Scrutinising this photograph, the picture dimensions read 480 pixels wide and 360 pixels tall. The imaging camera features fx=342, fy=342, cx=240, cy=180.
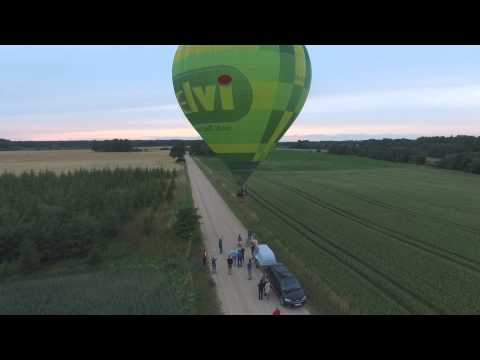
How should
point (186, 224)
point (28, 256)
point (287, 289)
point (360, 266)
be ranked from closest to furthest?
point (287, 289), point (360, 266), point (28, 256), point (186, 224)

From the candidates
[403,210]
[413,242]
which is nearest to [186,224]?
[413,242]

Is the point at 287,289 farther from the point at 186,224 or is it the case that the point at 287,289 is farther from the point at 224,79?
the point at 224,79

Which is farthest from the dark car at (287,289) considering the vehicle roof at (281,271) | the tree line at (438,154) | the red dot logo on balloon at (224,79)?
the tree line at (438,154)

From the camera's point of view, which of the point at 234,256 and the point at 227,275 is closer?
the point at 227,275

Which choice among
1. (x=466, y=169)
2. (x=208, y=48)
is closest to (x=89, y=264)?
(x=208, y=48)

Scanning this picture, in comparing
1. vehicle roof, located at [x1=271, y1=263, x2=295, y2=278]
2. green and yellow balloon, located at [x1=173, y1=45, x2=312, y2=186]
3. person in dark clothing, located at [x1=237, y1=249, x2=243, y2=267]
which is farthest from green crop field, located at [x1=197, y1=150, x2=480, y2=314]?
green and yellow balloon, located at [x1=173, y1=45, x2=312, y2=186]

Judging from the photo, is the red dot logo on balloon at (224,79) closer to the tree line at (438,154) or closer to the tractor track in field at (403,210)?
the tractor track in field at (403,210)
